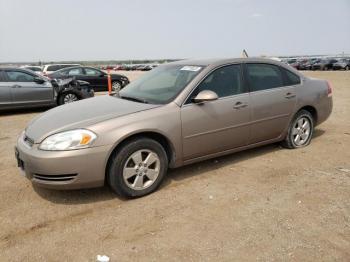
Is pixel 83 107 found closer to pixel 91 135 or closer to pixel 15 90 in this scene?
pixel 91 135

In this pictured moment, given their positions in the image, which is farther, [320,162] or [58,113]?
[320,162]

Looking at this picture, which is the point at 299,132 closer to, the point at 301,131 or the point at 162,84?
the point at 301,131

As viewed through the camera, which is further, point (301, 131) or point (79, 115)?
point (301, 131)

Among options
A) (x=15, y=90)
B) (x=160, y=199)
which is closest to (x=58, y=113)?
(x=160, y=199)

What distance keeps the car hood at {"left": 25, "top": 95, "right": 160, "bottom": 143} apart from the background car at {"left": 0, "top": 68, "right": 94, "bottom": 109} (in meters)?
6.10

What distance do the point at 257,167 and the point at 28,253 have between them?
3.12 metres

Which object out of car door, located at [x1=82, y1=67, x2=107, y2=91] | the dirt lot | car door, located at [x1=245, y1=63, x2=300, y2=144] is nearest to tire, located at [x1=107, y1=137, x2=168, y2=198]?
the dirt lot

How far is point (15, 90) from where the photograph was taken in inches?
383

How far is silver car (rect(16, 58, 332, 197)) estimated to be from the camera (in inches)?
139

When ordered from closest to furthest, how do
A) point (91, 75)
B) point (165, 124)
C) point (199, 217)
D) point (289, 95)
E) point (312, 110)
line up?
1. point (199, 217)
2. point (165, 124)
3. point (289, 95)
4. point (312, 110)
5. point (91, 75)

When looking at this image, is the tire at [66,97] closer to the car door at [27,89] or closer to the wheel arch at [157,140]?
the car door at [27,89]

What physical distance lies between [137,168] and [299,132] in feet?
10.1

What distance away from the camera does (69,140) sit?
11.5ft

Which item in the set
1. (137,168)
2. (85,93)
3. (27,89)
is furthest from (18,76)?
(137,168)
